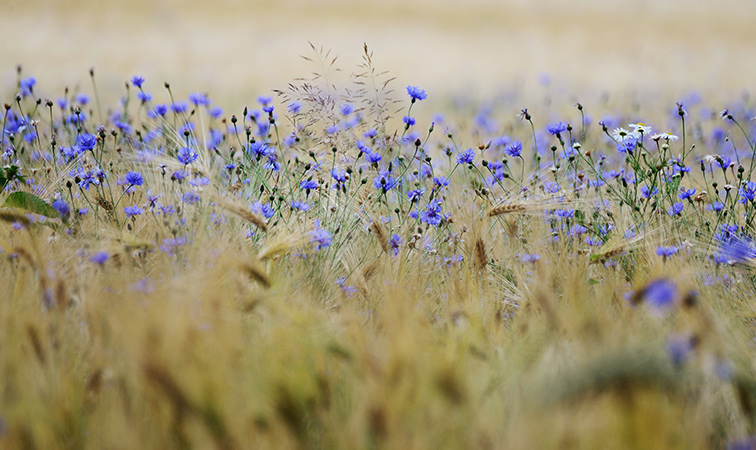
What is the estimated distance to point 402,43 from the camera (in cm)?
1922

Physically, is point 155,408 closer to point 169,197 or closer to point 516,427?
point 516,427

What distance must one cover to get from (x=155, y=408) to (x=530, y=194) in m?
1.78

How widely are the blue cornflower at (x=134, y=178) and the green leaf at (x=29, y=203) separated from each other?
0.32m

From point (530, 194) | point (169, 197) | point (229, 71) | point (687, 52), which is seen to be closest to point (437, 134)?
point (530, 194)

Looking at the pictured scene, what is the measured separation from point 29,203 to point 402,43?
1799 cm

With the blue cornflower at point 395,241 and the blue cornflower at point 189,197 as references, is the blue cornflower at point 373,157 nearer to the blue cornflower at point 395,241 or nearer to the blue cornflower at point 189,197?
the blue cornflower at point 395,241

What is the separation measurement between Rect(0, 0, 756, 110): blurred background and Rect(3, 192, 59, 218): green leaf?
753cm

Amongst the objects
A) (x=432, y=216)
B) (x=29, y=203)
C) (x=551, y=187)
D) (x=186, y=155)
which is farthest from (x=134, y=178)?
(x=551, y=187)

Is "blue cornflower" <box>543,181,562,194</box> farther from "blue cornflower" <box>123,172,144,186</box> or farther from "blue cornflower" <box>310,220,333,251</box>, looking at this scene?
"blue cornflower" <box>123,172,144,186</box>

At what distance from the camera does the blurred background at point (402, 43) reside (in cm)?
1384

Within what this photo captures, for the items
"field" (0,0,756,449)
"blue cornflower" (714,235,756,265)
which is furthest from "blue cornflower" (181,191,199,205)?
"blue cornflower" (714,235,756,265)

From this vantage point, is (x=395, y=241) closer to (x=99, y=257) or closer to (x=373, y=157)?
(x=373, y=157)

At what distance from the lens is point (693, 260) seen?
2.05m

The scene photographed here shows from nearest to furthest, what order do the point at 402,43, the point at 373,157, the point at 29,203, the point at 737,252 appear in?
the point at 737,252, the point at 29,203, the point at 373,157, the point at 402,43
